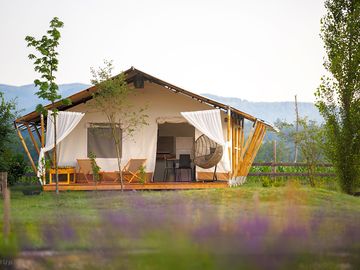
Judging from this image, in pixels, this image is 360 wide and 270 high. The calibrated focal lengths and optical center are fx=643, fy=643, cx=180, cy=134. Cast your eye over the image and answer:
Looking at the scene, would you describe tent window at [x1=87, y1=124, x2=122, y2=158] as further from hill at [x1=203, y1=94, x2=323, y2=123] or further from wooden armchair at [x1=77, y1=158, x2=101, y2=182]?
hill at [x1=203, y1=94, x2=323, y2=123]

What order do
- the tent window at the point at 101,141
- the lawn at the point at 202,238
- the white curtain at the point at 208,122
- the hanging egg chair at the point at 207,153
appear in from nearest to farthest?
the lawn at the point at 202,238, the white curtain at the point at 208,122, the hanging egg chair at the point at 207,153, the tent window at the point at 101,141

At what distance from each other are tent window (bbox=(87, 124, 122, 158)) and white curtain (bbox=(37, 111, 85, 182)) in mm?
1323

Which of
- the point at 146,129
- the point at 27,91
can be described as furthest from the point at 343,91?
the point at 27,91

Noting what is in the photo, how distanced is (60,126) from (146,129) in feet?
7.49

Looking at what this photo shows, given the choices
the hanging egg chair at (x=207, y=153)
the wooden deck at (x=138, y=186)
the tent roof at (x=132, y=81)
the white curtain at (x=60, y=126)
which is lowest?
the wooden deck at (x=138, y=186)

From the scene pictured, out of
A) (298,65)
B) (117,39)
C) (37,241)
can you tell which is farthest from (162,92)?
(298,65)

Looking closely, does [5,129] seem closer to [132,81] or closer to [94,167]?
[94,167]

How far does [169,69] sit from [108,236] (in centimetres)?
3863

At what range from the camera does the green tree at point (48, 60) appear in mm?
13711

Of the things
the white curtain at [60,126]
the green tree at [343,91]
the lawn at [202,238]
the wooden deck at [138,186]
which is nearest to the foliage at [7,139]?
the white curtain at [60,126]

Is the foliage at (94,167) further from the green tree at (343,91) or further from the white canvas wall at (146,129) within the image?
the green tree at (343,91)

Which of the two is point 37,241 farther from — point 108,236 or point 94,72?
point 94,72

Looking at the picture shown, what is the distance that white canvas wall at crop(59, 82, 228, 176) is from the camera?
16.1 metres

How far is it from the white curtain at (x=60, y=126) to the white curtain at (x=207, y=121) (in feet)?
8.29
